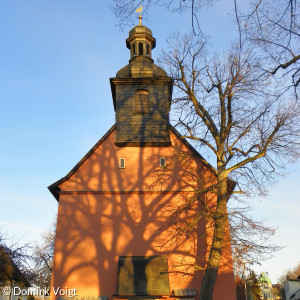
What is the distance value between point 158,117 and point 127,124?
151 centimetres

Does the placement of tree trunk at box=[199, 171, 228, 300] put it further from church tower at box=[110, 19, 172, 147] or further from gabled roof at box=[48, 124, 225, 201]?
church tower at box=[110, 19, 172, 147]

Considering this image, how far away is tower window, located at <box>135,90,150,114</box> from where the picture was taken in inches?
669

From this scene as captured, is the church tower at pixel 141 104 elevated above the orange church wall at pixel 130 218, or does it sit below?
above

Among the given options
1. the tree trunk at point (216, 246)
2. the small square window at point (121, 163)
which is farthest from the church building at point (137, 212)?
the tree trunk at point (216, 246)

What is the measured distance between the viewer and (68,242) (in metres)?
14.7

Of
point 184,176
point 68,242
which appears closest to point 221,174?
point 184,176

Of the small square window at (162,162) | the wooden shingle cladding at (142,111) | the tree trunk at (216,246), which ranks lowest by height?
the tree trunk at (216,246)

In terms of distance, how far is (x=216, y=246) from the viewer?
40.0 feet

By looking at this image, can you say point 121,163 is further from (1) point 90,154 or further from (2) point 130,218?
(2) point 130,218

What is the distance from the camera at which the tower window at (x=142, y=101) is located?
1698cm

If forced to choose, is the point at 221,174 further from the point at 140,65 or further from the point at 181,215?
the point at 140,65

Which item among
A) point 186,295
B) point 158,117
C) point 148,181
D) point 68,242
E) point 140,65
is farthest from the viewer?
point 140,65

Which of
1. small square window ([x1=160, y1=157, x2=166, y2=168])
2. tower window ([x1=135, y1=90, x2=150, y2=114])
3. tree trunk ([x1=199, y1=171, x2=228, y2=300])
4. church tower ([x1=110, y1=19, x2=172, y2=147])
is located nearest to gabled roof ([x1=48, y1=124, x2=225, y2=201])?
church tower ([x1=110, y1=19, x2=172, y2=147])

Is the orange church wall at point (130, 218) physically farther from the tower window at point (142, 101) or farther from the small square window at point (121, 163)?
the tower window at point (142, 101)
